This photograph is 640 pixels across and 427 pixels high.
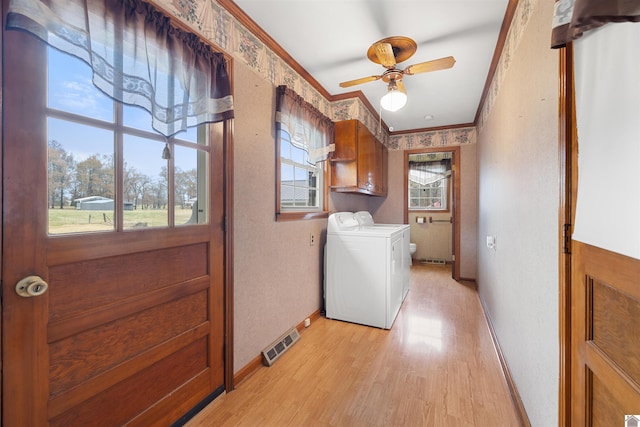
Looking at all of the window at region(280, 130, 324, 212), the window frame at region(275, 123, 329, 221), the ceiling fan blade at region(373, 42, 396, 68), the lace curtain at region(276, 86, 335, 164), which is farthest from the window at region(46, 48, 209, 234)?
the ceiling fan blade at region(373, 42, 396, 68)

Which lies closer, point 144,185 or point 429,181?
point 144,185

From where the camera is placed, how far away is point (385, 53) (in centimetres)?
183

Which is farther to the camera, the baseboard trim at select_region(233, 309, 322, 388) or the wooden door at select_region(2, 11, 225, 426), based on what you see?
the baseboard trim at select_region(233, 309, 322, 388)

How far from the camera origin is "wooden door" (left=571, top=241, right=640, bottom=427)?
0.70 meters

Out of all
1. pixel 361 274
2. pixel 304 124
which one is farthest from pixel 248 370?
pixel 304 124

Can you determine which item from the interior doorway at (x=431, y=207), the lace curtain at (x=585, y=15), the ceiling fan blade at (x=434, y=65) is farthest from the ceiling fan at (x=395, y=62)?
the interior doorway at (x=431, y=207)

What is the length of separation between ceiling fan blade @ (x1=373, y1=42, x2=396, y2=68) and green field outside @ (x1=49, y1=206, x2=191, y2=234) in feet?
5.39

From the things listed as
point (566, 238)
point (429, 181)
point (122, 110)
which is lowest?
point (566, 238)

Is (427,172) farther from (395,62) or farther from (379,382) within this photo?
(379,382)

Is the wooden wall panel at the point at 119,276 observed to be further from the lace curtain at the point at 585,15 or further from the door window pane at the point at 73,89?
the lace curtain at the point at 585,15

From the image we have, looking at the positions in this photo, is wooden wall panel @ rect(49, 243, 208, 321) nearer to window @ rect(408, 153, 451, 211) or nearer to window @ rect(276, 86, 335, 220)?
window @ rect(276, 86, 335, 220)

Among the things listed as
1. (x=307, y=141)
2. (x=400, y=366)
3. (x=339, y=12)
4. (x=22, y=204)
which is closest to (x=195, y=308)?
(x=22, y=204)

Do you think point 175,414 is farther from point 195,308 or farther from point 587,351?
point 587,351

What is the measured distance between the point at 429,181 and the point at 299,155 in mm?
3925
